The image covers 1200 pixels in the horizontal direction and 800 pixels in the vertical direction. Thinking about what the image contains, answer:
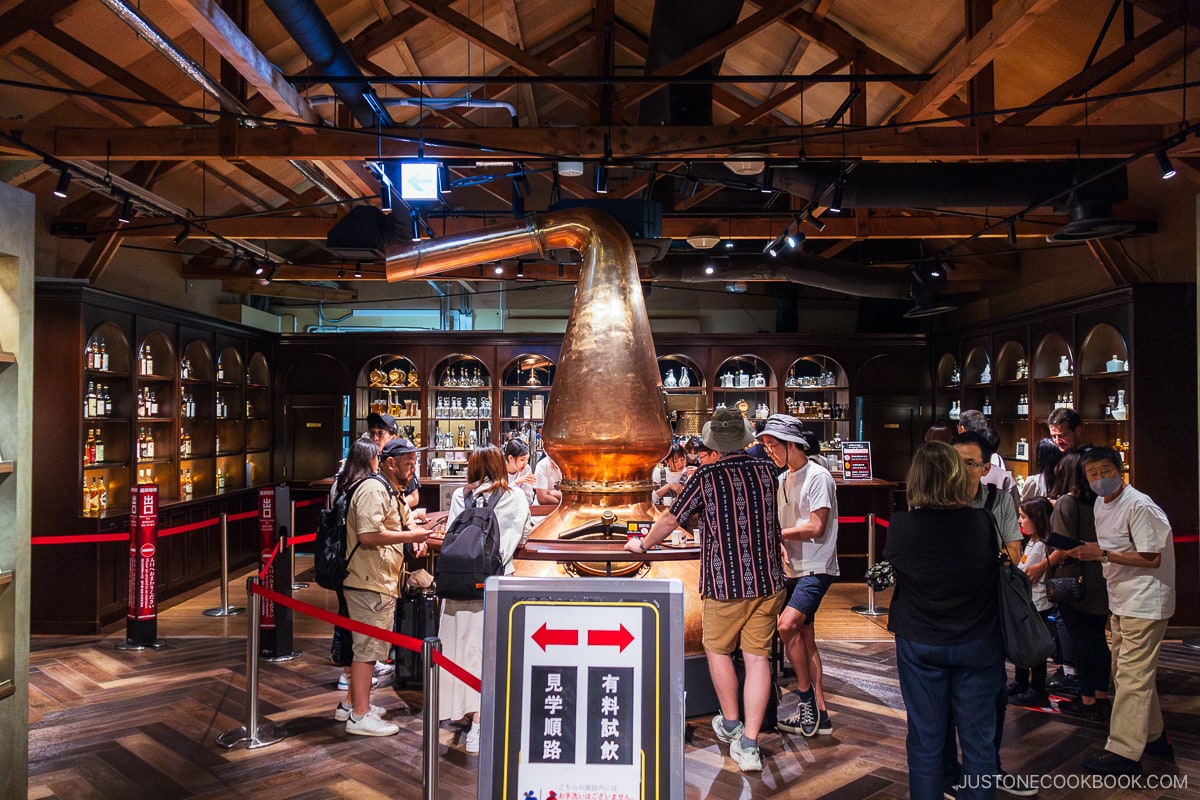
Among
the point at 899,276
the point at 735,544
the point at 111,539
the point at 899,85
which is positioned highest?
the point at 899,85

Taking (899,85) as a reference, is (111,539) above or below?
below

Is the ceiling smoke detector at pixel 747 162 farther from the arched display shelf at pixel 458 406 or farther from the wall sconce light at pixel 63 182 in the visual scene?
the arched display shelf at pixel 458 406

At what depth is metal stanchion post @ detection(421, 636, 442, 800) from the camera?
2.63 m

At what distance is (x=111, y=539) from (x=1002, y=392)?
8749 millimetres

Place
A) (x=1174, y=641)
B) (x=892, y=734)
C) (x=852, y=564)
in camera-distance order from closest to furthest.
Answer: (x=892, y=734) → (x=1174, y=641) → (x=852, y=564)

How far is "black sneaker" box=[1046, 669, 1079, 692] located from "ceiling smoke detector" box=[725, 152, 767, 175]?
3733 millimetres

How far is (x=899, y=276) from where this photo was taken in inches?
344

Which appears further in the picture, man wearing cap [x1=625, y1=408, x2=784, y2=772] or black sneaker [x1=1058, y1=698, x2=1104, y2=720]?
black sneaker [x1=1058, y1=698, x2=1104, y2=720]

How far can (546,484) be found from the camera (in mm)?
6961

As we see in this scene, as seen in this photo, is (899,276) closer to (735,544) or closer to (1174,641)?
(1174,641)

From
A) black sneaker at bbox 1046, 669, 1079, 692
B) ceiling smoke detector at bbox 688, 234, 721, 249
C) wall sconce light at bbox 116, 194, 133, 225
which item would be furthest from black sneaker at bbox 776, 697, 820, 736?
wall sconce light at bbox 116, 194, 133, 225

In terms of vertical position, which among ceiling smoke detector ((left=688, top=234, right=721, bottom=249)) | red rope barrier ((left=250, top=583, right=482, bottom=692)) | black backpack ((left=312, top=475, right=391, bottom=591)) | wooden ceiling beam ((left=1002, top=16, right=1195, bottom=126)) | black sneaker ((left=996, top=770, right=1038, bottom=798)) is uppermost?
wooden ceiling beam ((left=1002, top=16, right=1195, bottom=126))

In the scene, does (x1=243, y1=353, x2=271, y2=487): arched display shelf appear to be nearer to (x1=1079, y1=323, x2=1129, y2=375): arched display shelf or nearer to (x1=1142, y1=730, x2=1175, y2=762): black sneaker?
(x1=1079, y1=323, x2=1129, y2=375): arched display shelf

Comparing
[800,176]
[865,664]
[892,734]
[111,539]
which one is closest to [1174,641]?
[865,664]
